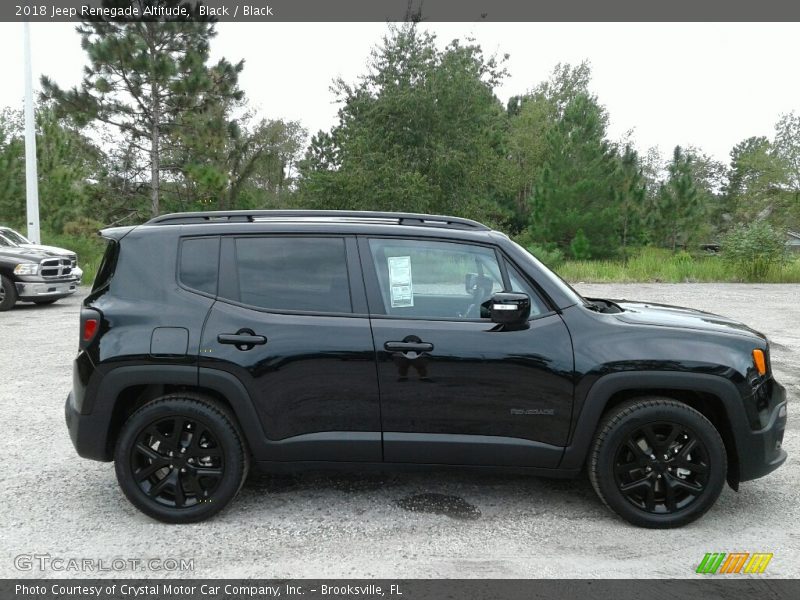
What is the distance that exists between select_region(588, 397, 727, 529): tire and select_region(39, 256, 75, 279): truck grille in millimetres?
13291

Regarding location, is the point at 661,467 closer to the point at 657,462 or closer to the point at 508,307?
the point at 657,462

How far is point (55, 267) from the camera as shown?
46.4ft

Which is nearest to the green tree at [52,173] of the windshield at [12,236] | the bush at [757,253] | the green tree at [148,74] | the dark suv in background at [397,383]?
the green tree at [148,74]

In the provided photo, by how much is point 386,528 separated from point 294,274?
1556mm

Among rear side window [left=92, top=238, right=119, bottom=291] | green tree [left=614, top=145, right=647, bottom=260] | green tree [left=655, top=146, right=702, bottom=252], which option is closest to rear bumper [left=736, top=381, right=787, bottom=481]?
rear side window [left=92, top=238, right=119, bottom=291]

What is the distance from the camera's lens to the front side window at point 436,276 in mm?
3869

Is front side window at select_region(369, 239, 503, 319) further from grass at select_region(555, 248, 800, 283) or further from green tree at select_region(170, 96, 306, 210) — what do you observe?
green tree at select_region(170, 96, 306, 210)

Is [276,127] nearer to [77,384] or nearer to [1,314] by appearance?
[1,314]

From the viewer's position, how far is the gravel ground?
334 cm

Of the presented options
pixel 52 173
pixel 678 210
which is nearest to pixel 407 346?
pixel 52 173

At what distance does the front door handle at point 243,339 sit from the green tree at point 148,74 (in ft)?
84.0

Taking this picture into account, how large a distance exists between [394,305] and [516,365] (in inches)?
30.5

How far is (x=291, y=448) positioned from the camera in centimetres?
379
